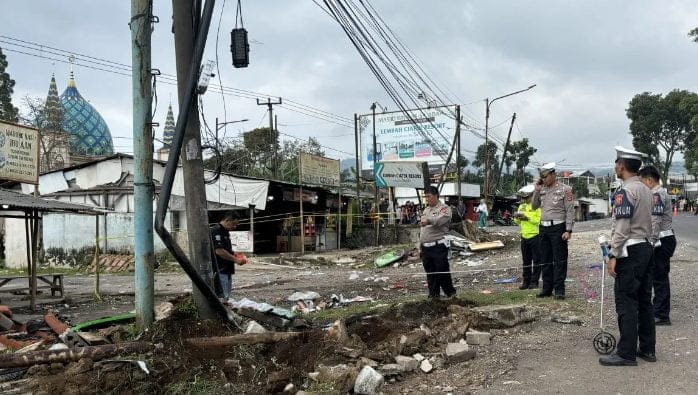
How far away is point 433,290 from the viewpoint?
7.86 meters

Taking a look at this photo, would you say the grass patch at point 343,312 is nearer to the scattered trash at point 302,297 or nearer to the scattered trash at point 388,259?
the scattered trash at point 302,297

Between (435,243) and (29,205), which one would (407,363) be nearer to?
(435,243)

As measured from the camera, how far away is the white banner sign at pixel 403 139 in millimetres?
34406

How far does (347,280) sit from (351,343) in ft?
27.1

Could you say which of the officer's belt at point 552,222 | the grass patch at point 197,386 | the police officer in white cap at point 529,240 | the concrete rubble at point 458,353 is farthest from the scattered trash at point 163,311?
the police officer in white cap at point 529,240

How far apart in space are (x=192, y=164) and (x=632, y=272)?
4.27 metres

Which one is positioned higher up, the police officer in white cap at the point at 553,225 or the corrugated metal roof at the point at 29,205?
the corrugated metal roof at the point at 29,205

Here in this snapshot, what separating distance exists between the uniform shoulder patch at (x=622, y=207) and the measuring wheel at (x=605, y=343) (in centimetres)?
108

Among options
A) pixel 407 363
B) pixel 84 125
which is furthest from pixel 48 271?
pixel 84 125

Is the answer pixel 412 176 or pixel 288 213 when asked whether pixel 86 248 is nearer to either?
pixel 288 213

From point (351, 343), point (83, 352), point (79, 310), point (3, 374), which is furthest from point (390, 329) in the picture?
point (79, 310)

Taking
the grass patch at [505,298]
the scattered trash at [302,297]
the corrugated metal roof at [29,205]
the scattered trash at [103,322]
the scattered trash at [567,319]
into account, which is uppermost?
the corrugated metal roof at [29,205]

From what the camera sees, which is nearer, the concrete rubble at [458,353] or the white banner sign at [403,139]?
the concrete rubble at [458,353]

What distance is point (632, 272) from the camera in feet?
15.6
